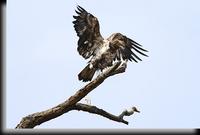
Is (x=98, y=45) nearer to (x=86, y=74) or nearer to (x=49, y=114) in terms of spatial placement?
(x=86, y=74)

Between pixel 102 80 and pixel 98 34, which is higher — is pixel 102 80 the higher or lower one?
the lower one

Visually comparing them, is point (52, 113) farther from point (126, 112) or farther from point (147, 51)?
point (147, 51)

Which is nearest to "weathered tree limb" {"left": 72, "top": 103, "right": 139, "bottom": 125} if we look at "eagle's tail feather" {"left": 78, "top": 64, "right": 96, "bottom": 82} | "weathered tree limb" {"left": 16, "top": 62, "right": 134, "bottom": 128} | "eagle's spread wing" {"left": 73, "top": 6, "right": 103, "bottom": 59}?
"weathered tree limb" {"left": 16, "top": 62, "right": 134, "bottom": 128}

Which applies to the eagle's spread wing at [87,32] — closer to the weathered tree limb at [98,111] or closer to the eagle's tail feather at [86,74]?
the eagle's tail feather at [86,74]

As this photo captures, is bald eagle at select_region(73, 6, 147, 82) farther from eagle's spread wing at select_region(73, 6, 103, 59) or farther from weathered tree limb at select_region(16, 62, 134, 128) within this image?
weathered tree limb at select_region(16, 62, 134, 128)

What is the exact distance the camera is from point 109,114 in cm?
807

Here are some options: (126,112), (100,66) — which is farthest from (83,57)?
(126,112)

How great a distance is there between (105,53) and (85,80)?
92 cm

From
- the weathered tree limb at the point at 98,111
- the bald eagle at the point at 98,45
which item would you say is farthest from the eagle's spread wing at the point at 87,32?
the weathered tree limb at the point at 98,111

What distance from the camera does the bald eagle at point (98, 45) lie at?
973cm

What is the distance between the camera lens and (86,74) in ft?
30.5

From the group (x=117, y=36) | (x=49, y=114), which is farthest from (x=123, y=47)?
(x=49, y=114)

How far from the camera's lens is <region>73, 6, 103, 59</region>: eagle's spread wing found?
9.78 m

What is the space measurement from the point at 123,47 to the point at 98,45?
1.57ft
